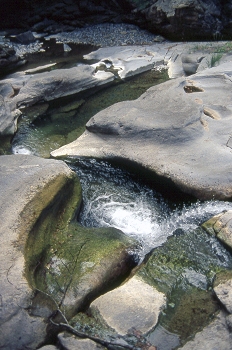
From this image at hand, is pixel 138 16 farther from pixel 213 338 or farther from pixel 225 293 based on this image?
pixel 213 338

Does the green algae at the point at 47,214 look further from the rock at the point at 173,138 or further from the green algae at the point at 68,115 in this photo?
the green algae at the point at 68,115

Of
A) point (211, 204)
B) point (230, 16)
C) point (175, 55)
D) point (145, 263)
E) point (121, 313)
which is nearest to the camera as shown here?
point (121, 313)

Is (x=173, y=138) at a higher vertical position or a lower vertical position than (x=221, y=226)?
higher

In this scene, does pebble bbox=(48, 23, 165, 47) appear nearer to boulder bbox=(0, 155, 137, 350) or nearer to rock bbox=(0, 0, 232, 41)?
rock bbox=(0, 0, 232, 41)

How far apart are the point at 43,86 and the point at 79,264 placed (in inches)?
186

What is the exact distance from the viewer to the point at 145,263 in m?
3.74

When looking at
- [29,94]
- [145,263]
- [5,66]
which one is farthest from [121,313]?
[5,66]

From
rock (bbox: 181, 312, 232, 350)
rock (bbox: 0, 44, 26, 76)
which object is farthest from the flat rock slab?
rock (bbox: 0, 44, 26, 76)

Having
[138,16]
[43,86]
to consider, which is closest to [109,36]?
[138,16]

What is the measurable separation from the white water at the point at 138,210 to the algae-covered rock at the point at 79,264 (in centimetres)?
32

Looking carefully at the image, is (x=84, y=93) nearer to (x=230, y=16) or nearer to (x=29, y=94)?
(x=29, y=94)

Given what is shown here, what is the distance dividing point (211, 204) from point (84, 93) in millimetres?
4305

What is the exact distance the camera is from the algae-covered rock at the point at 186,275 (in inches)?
123

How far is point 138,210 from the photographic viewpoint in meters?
4.62
